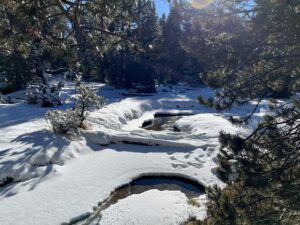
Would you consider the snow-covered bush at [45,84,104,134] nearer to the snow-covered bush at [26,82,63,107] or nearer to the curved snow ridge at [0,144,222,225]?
the curved snow ridge at [0,144,222,225]

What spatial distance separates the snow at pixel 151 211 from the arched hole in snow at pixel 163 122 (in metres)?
11.8

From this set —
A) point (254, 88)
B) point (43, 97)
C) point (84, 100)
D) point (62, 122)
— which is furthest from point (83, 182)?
point (43, 97)

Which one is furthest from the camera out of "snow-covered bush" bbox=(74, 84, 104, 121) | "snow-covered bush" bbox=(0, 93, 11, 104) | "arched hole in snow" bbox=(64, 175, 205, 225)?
"snow-covered bush" bbox=(0, 93, 11, 104)

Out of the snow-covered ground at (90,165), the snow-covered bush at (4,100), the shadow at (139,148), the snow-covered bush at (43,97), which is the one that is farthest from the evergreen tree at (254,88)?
the snow-covered bush at (4,100)

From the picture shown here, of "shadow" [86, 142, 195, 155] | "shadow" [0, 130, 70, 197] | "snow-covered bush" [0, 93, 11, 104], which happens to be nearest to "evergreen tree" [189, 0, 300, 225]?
"shadow" [0, 130, 70, 197]

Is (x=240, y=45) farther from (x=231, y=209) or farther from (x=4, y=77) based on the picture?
(x=4, y=77)

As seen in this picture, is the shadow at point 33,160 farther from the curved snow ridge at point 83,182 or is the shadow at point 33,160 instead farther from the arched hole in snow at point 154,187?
the arched hole in snow at point 154,187

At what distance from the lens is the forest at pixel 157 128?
4977 millimetres

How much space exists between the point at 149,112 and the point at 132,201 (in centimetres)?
1816

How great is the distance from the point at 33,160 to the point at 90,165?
2050 mm

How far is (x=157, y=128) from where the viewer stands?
75.5 ft

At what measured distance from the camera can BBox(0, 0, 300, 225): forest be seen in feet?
16.3

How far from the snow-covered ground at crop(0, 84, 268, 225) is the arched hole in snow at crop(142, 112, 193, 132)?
60.6 inches

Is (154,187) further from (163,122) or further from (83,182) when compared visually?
(163,122)
